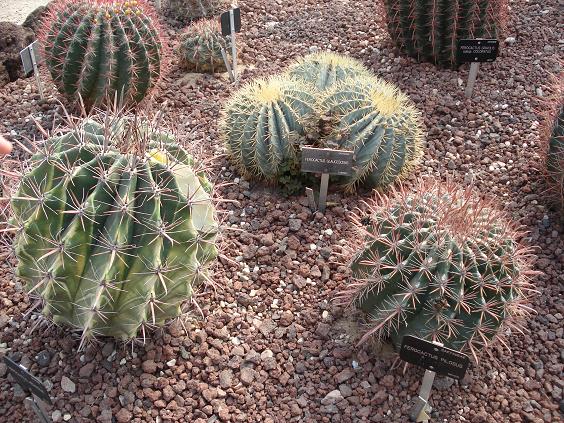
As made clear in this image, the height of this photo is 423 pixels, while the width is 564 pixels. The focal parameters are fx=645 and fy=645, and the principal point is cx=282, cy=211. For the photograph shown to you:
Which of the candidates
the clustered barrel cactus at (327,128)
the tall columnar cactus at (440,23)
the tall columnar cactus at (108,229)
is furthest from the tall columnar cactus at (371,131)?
the tall columnar cactus at (108,229)

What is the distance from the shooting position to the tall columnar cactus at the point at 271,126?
3.84m

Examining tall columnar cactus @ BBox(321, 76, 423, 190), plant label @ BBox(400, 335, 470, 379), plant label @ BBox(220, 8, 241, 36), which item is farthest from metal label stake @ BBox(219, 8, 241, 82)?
plant label @ BBox(400, 335, 470, 379)

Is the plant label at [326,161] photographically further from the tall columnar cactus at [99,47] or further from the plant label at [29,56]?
the plant label at [29,56]

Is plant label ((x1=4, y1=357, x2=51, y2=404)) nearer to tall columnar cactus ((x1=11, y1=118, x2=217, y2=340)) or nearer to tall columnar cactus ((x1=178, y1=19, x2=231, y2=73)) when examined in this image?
tall columnar cactus ((x1=11, y1=118, x2=217, y2=340))

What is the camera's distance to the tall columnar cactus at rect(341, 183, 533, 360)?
2.69 metres

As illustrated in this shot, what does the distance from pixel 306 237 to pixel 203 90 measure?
191cm

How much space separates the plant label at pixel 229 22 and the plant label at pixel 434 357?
10.3 ft

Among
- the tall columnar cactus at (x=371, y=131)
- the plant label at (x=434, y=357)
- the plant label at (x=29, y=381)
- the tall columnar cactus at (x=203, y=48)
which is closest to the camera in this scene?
the plant label at (x=29, y=381)

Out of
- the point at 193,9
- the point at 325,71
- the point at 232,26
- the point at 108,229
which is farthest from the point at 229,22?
the point at 108,229

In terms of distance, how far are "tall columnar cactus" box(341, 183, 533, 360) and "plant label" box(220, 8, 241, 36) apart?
103 inches

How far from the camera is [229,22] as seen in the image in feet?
16.3

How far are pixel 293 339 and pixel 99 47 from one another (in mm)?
2404

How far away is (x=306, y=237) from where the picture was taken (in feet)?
12.2

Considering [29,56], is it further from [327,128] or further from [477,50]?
[477,50]
